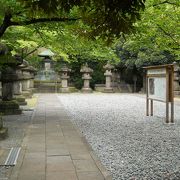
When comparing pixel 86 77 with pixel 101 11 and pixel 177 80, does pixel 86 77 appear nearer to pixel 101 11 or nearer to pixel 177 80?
pixel 177 80

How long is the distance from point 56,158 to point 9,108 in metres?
7.31

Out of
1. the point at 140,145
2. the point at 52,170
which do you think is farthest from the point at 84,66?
the point at 52,170

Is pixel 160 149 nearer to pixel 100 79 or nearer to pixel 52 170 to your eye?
pixel 52 170

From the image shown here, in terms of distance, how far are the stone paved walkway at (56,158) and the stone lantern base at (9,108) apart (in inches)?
145

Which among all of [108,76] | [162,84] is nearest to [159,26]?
[162,84]

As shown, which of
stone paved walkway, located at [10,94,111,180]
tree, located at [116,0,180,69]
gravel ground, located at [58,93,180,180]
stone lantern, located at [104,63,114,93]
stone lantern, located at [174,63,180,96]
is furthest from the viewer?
stone lantern, located at [104,63,114,93]

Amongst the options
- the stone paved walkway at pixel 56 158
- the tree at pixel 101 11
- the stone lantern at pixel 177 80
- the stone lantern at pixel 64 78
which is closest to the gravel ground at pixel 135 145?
the stone paved walkway at pixel 56 158

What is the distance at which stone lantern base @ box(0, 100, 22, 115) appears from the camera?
12.9 metres

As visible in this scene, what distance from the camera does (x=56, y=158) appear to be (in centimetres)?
607

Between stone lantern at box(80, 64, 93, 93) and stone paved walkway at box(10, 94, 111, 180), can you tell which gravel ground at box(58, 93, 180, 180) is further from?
stone lantern at box(80, 64, 93, 93)

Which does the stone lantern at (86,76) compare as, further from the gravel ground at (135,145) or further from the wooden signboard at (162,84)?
the gravel ground at (135,145)

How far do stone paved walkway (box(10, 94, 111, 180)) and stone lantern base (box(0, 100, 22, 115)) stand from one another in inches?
145

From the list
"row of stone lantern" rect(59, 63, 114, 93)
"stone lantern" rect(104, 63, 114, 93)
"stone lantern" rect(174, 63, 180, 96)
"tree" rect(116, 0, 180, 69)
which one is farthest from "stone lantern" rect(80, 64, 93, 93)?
"tree" rect(116, 0, 180, 69)

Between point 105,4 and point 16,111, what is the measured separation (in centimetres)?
1041
